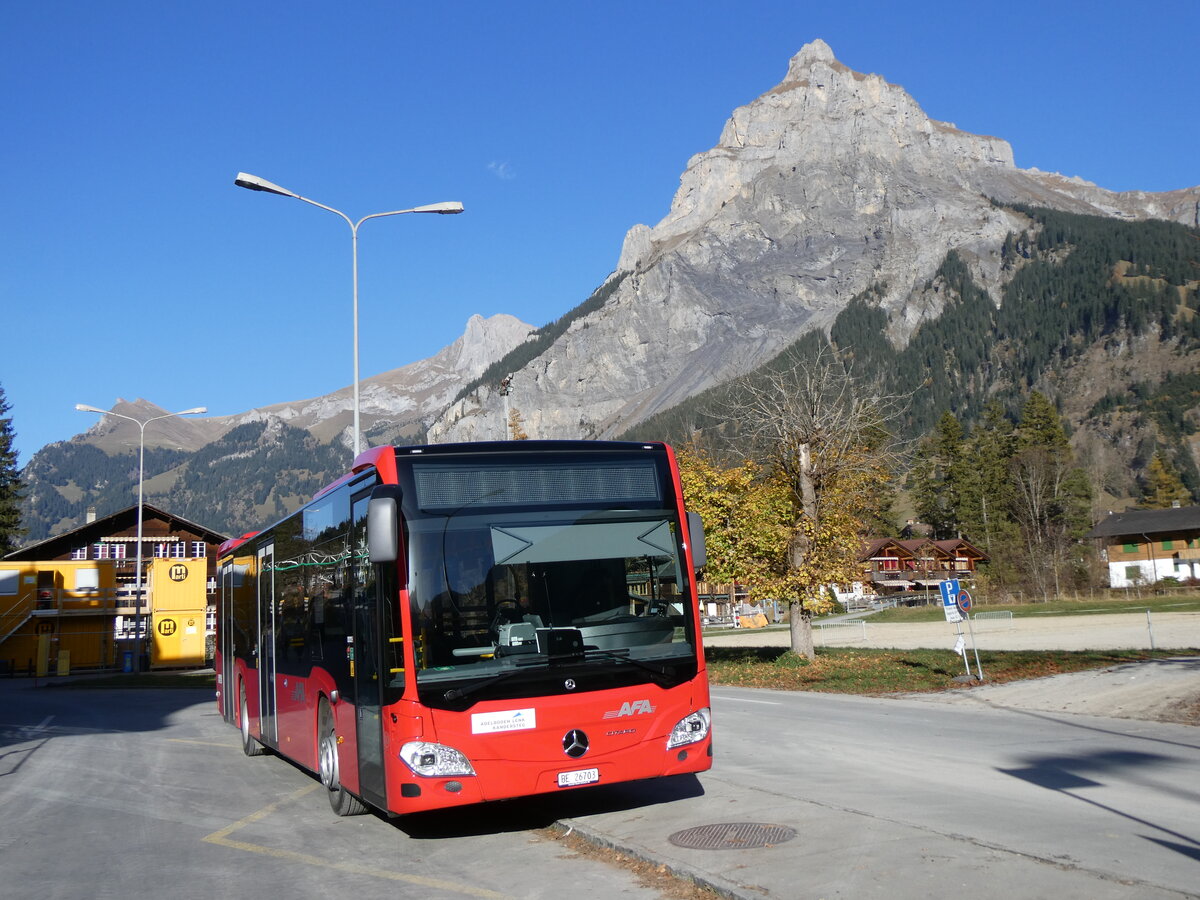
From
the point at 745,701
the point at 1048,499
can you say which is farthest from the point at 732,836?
the point at 1048,499

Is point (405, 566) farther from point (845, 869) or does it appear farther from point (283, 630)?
point (283, 630)

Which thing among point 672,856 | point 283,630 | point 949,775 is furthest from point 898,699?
point 672,856

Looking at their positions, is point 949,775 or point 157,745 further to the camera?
point 157,745

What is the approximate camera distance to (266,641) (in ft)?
43.9

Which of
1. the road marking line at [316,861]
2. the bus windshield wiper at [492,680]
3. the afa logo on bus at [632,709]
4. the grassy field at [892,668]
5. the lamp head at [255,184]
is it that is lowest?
the grassy field at [892,668]

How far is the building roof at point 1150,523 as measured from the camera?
95312mm

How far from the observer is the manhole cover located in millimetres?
7648

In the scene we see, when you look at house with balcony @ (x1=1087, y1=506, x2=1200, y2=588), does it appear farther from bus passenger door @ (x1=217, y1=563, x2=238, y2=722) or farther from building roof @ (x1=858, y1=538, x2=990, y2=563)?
bus passenger door @ (x1=217, y1=563, x2=238, y2=722)

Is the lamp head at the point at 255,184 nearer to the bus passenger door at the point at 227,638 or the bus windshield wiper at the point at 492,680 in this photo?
the bus passenger door at the point at 227,638

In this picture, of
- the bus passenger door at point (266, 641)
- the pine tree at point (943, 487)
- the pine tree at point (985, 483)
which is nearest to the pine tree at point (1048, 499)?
the pine tree at point (985, 483)

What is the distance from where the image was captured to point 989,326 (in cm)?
18375

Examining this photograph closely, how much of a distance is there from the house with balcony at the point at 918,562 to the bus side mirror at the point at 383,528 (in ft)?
296

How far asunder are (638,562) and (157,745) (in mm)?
12442

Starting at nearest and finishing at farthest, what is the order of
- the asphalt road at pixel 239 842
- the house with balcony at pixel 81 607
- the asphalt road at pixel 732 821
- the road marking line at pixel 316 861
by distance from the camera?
the asphalt road at pixel 732 821 < the road marking line at pixel 316 861 < the asphalt road at pixel 239 842 < the house with balcony at pixel 81 607
